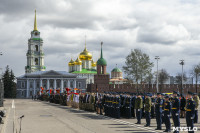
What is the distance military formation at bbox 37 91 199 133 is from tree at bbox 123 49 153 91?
38.4 m

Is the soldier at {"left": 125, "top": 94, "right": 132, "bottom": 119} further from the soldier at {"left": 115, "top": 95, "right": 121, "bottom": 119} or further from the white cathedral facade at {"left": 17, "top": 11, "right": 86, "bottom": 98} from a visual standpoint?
the white cathedral facade at {"left": 17, "top": 11, "right": 86, "bottom": 98}

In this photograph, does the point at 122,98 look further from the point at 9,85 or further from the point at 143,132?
the point at 9,85

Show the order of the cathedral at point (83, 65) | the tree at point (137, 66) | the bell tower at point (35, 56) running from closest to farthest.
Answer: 1. the tree at point (137, 66)
2. the bell tower at point (35, 56)
3. the cathedral at point (83, 65)

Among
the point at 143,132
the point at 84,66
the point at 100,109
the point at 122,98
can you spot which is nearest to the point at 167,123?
the point at 143,132

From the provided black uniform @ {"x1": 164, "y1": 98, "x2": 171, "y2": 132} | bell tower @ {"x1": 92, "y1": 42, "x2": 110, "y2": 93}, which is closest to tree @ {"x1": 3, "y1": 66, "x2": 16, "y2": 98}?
bell tower @ {"x1": 92, "y1": 42, "x2": 110, "y2": 93}

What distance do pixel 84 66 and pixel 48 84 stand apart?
38.6 meters

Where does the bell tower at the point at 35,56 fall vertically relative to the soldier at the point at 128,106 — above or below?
above

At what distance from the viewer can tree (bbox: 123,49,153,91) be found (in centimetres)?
7281

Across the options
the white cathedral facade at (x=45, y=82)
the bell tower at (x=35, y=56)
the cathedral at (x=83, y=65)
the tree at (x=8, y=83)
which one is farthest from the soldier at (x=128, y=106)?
the cathedral at (x=83, y=65)

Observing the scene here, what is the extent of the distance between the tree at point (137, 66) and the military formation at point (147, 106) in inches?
1513

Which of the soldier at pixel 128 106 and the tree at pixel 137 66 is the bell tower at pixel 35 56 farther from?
the soldier at pixel 128 106

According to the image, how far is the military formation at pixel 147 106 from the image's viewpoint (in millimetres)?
13703

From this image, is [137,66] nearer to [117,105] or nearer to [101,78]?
[101,78]

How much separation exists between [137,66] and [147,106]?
186 feet
